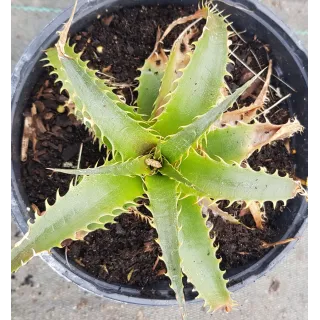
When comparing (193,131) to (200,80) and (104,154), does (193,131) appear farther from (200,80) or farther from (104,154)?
(104,154)

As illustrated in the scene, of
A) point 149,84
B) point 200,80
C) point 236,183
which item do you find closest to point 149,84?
point 149,84

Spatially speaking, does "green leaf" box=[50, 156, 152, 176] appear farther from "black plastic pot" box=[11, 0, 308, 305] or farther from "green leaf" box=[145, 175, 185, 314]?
"black plastic pot" box=[11, 0, 308, 305]

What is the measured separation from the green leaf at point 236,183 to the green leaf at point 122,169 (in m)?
0.07

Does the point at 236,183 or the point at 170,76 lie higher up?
the point at 170,76

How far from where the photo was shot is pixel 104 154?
109 cm

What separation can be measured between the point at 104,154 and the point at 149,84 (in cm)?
24

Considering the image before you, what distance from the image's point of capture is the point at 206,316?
4.76 ft

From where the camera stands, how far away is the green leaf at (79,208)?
760mm

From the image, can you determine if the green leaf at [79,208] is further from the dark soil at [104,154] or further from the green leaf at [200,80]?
the dark soil at [104,154]

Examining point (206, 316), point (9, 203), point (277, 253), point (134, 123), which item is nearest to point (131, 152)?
point (134, 123)

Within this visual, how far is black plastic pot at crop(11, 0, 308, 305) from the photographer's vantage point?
1.04m

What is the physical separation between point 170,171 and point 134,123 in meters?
0.10

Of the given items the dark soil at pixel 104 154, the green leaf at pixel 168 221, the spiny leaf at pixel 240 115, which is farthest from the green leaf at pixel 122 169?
the dark soil at pixel 104 154

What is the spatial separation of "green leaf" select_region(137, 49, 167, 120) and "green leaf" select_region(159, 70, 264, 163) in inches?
8.4
